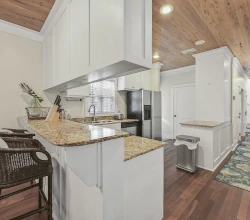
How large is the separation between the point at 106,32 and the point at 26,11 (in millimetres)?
1808

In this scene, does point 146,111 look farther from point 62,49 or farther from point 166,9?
point 62,49

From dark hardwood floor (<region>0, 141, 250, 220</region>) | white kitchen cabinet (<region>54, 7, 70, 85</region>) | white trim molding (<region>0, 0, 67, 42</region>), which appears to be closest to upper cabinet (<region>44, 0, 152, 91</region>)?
white kitchen cabinet (<region>54, 7, 70, 85</region>)

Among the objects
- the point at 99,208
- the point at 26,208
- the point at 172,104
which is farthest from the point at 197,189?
the point at 172,104

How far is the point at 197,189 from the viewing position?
2207 millimetres

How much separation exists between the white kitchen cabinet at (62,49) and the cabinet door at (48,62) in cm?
21

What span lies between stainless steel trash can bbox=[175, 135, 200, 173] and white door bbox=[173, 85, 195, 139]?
7.78 feet

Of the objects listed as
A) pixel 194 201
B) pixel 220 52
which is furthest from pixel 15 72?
pixel 220 52

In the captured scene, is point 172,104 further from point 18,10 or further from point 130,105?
point 18,10

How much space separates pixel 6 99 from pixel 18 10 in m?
1.40

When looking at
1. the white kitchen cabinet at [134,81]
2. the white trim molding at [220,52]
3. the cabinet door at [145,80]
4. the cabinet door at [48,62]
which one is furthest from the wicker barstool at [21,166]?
the white trim molding at [220,52]

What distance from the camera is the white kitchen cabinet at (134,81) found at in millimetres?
3734

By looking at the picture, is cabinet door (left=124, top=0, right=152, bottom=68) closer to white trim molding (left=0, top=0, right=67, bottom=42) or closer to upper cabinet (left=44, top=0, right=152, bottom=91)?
upper cabinet (left=44, top=0, right=152, bottom=91)

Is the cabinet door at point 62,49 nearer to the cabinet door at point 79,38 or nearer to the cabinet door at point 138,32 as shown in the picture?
the cabinet door at point 79,38

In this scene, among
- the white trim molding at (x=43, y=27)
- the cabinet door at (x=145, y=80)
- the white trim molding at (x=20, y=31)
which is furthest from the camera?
the cabinet door at (x=145, y=80)
